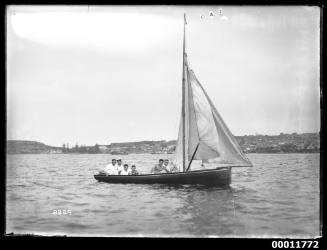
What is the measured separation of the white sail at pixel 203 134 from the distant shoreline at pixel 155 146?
0.34m

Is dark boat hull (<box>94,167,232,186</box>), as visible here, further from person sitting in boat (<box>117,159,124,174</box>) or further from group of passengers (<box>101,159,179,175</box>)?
person sitting in boat (<box>117,159,124,174</box>)

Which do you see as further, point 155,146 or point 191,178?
point 191,178

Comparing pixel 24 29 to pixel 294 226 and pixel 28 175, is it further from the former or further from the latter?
pixel 294 226

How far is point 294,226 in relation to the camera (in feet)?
17.1

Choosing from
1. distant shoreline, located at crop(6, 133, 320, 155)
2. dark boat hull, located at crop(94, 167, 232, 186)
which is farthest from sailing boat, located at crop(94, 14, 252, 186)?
distant shoreline, located at crop(6, 133, 320, 155)

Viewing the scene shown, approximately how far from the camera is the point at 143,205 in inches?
222

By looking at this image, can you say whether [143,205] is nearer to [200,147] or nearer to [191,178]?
[191,178]

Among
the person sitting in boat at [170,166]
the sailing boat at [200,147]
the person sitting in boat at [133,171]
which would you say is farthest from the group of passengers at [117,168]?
the person sitting in boat at [170,166]

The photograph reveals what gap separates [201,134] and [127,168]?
68.9 inches

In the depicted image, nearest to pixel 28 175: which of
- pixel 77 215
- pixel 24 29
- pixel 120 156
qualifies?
pixel 77 215

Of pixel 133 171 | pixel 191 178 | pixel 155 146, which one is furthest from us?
pixel 191 178

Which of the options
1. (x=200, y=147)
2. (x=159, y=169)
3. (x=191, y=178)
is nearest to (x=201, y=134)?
(x=200, y=147)

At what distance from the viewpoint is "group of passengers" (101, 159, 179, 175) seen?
5.76 m

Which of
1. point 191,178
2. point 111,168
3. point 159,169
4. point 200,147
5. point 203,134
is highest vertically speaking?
point 203,134
